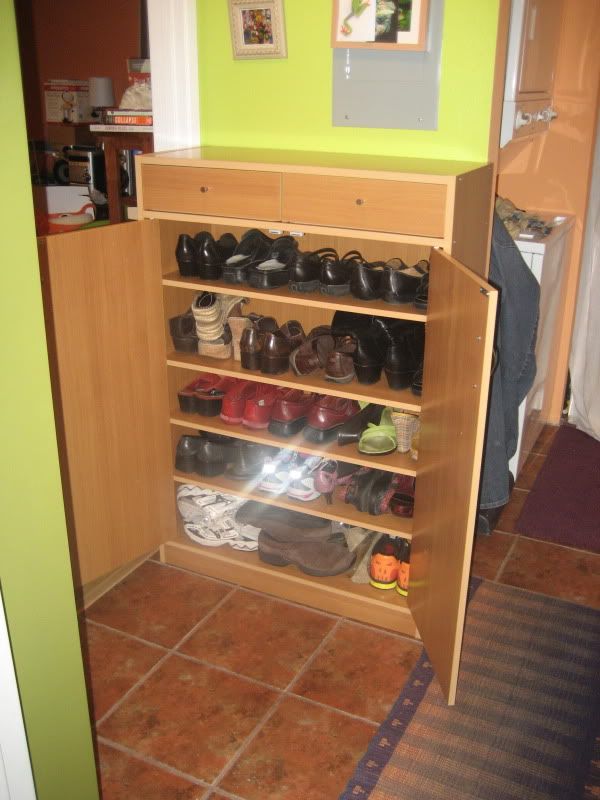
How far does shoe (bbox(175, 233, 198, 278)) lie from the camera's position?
7.86 feet

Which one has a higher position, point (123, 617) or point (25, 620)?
point (25, 620)

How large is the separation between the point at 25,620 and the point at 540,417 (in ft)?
9.75

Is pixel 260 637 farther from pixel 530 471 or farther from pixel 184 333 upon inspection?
pixel 530 471

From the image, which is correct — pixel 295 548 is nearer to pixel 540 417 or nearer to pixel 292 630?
pixel 292 630

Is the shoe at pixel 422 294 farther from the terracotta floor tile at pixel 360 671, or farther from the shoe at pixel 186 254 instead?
the terracotta floor tile at pixel 360 671

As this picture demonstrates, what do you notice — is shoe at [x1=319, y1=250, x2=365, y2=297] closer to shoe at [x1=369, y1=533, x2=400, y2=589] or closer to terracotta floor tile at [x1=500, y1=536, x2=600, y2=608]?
shoe at [x1=369, y1=533, x2=400, y2=589]

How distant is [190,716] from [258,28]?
199cm

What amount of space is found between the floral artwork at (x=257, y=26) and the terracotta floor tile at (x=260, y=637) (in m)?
1.76

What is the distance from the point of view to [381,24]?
2146 mm

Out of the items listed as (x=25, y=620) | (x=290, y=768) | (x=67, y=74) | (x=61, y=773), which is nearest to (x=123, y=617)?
(x=290, y=768)

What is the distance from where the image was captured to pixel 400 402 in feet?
7.25

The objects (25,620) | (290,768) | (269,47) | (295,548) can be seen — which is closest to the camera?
(25,620)

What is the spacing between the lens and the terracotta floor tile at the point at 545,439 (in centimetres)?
356

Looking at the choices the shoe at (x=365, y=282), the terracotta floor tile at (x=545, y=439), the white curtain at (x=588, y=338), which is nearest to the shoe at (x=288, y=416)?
the shoe at (x=365, y=282)
